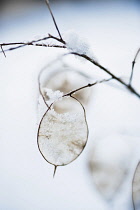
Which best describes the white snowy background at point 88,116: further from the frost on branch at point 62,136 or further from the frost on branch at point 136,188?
the frost on branch at point 62,136

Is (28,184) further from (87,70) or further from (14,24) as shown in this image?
(14,24)

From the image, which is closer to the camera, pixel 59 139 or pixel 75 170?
pixel 59 139

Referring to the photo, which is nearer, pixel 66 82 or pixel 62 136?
pixel 62 136

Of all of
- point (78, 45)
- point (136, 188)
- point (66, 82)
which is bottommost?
point (136, 188)

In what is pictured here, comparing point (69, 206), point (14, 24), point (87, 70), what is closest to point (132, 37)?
point (87, 70)

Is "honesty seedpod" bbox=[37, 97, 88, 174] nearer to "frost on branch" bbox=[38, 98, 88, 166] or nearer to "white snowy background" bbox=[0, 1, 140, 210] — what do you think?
"frost on branch" bbox=[38, 98, 88, 166]

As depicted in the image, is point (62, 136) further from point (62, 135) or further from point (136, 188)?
point (136, 188)

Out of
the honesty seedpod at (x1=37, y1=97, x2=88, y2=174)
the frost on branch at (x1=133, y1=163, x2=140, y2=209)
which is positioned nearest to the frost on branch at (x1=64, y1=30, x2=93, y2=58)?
the honesty seedpod at (x1=37, y1=97, x2=88, y2=174)

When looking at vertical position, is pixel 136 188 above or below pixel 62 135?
below

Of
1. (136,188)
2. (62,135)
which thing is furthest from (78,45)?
(136,188)
